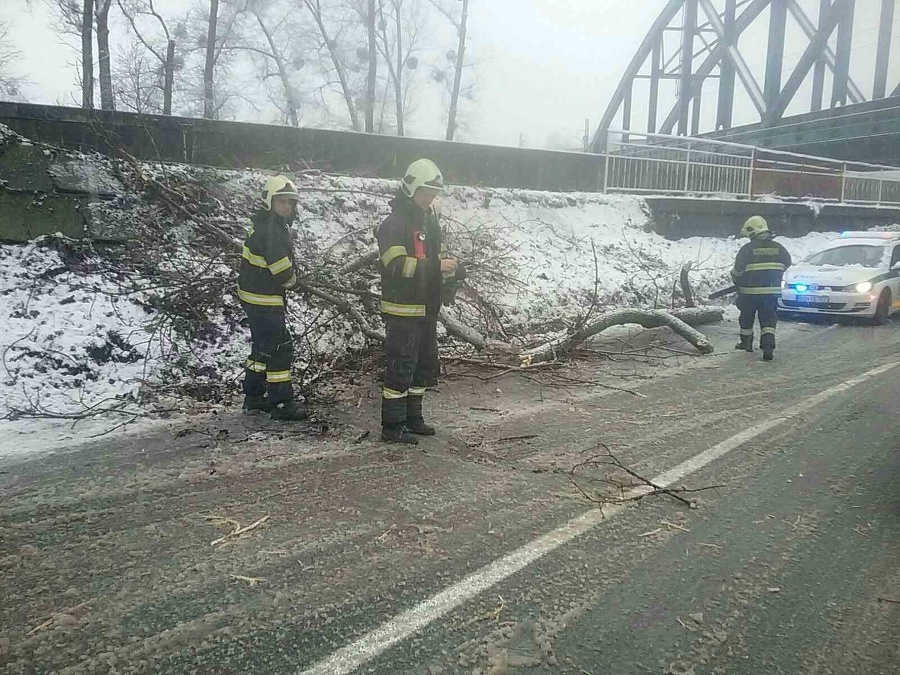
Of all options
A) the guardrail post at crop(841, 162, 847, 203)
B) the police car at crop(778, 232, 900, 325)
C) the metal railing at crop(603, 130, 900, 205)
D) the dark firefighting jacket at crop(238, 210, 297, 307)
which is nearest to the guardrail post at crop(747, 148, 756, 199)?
the metal railing at crop(603, 130, 900, 205)

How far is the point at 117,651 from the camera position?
225cm

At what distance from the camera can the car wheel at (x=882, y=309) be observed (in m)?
10.4

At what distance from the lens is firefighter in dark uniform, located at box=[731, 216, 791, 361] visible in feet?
25.7

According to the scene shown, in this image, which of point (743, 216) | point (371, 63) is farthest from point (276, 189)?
point (371, 63)

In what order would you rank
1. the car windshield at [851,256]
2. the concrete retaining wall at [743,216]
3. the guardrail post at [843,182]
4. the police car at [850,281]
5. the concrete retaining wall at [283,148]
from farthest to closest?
the guardrail post at [843,182] → the concrete retaining wall at [743,216] → the car windshield at [851,256] → the police car at [850,281] → the concrete retaining wall at [283,148]

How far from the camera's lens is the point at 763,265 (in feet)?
25.9

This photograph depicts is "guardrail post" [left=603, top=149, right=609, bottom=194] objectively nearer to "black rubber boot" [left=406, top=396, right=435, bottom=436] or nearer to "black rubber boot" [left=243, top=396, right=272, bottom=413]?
"black rubber boot" [left=406, top=396, right=435, bottom=436]

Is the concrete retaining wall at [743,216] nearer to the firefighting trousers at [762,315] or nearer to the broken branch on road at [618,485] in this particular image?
the firefighting trousers at [762,315]

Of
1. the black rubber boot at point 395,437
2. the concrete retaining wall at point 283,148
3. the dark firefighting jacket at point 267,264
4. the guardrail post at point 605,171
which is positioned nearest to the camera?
the black rubber boot at point 395,437

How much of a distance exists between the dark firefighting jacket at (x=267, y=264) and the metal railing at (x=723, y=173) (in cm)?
1060

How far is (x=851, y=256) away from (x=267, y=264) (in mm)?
10791

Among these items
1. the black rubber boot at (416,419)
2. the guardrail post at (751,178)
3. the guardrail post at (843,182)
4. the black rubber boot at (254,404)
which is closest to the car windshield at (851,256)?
the guardrail post at (751,178)

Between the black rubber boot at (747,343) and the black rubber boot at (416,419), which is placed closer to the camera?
the black rubber boot at (416,419)

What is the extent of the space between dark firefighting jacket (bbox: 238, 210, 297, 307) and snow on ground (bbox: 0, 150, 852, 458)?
1.12 meters
